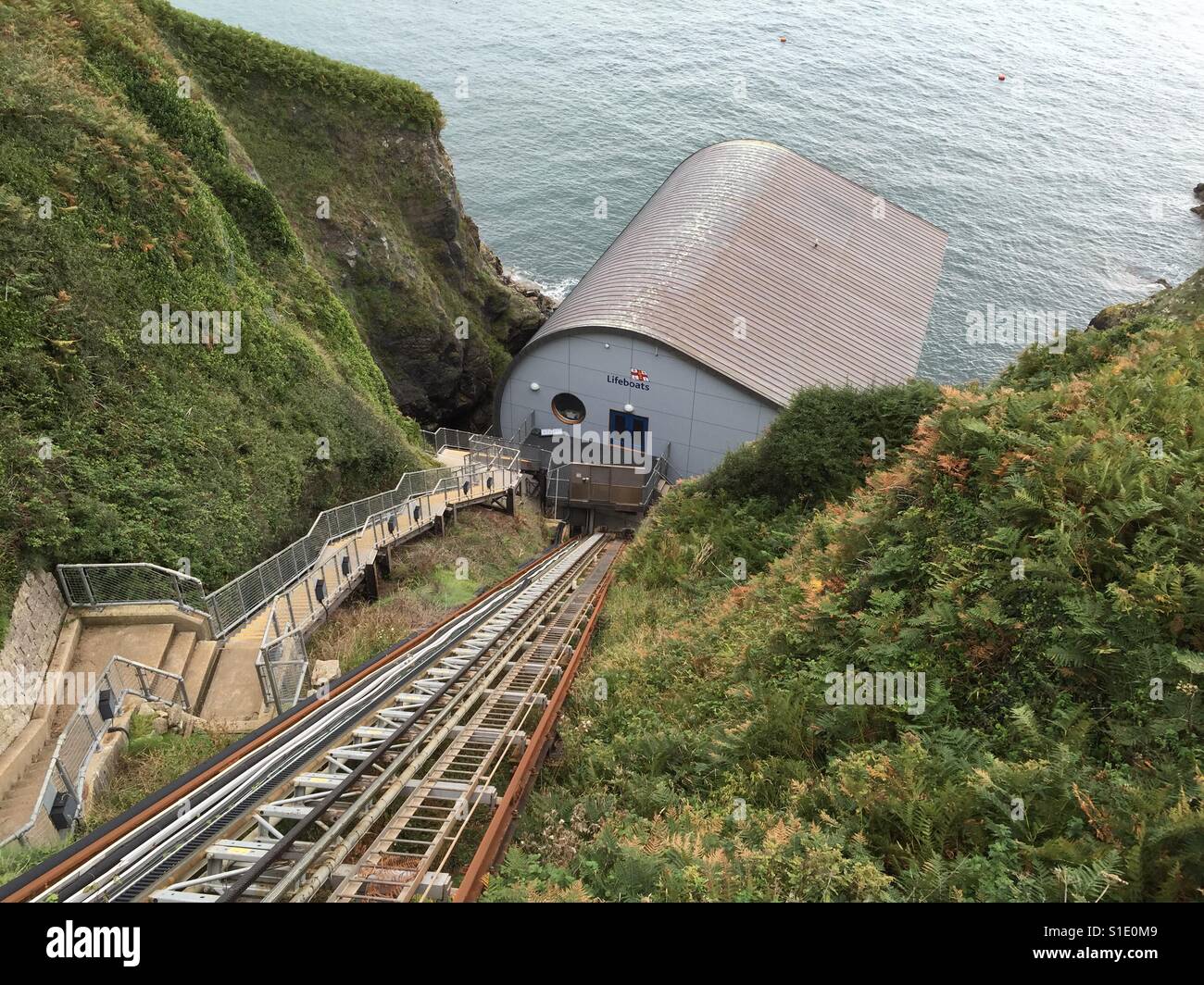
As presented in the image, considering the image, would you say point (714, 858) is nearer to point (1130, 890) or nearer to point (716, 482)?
point (1130, 890)

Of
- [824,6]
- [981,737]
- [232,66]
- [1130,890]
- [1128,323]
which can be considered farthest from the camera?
[824,6]

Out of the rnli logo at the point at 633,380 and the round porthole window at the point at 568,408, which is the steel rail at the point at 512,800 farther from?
the round porthole window at the point at 568,408

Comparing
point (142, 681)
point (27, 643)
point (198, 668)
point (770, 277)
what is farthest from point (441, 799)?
point (770, 277)

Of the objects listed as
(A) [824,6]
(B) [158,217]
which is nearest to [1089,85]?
(A) [824,6]

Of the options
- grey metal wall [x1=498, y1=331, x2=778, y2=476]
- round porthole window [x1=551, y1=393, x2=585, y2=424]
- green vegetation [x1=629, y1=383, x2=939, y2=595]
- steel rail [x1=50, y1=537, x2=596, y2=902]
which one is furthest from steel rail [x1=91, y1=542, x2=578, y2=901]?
round porthole window [x1=551, y1=393, x2=585, y2=424]

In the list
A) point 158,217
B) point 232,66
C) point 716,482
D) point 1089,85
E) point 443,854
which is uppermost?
point 1089,85

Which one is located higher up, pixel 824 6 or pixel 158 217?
pixel 824 6

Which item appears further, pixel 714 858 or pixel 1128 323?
pixel 1128 323
